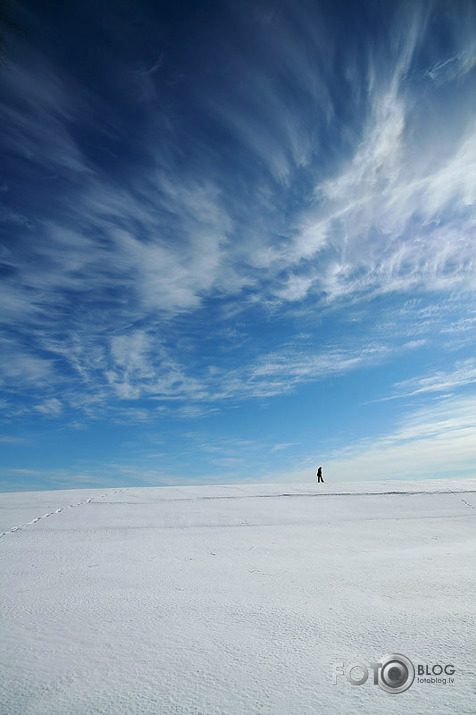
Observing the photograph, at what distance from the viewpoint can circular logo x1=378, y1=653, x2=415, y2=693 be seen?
1.83 meters

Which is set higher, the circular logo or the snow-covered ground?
the snow-covered ground

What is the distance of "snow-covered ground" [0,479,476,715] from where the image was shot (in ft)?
5.91

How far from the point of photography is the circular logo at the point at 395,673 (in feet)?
5.99

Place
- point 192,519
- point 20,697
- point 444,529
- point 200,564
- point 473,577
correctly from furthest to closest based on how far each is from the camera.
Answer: point 192,519
point 444,529
point 200,564
point 473,577
point 20,697

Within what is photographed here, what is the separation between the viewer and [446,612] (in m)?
2.62

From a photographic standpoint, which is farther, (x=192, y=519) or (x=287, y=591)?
(x=192, y=519)

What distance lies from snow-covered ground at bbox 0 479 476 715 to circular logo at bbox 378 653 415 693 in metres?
0.04

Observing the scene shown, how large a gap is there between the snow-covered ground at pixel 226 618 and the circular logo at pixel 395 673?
0.04 m

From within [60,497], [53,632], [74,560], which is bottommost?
[53,632]

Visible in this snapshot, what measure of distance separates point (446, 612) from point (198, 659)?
1.60 m

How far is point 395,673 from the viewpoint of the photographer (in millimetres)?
1928

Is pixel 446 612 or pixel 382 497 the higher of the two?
pixel 382 497

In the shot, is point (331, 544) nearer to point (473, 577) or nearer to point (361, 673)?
point (473, 577)

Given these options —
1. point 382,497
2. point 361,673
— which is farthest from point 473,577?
point 382,497
